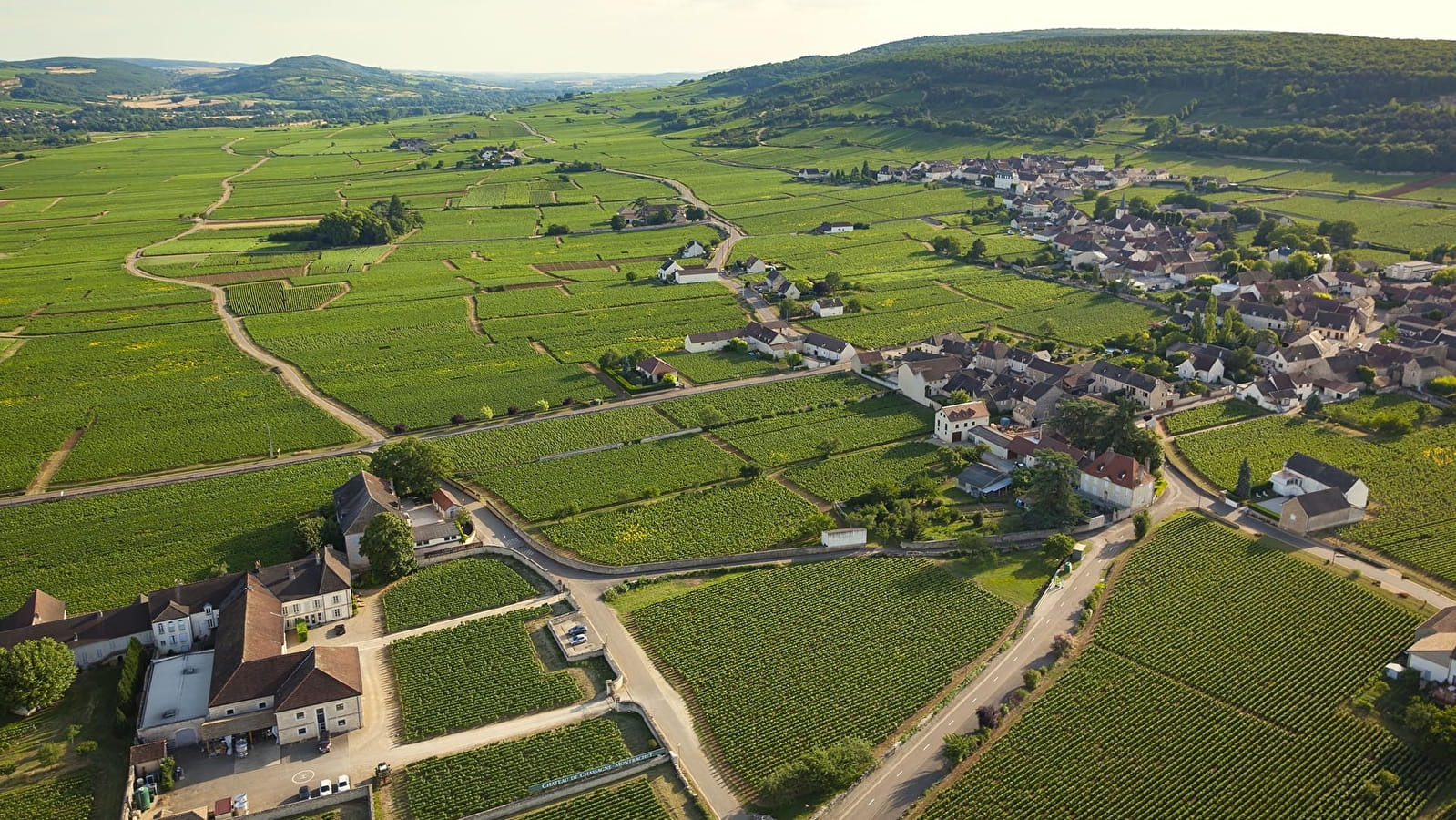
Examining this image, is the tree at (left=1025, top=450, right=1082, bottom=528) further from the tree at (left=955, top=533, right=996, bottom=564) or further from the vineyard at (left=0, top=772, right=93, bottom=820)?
the vineyard at (left=0, top=772, right=93, bottom=820)

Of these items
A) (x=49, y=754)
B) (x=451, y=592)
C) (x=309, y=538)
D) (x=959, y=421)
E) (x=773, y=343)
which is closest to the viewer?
(x=49, y=754)

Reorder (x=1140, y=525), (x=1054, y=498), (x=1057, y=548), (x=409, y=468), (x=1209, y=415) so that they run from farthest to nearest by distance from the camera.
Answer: (x=1209, y=415)
(x=409, y=468)
(x=1054, y=498)
(x=1140, y=525)
(x=1057, y=548)

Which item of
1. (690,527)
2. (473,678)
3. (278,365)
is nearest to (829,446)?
(690,527)

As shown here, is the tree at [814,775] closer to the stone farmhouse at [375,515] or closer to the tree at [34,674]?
the stone farmhouse at [375,515]

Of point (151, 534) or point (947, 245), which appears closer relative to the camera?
point (151, 534)

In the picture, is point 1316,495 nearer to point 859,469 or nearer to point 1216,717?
point 1216,717

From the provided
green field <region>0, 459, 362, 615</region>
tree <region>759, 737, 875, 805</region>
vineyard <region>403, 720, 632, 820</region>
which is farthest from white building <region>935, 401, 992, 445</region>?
green field <region>0, 459, 362, 615</region>
